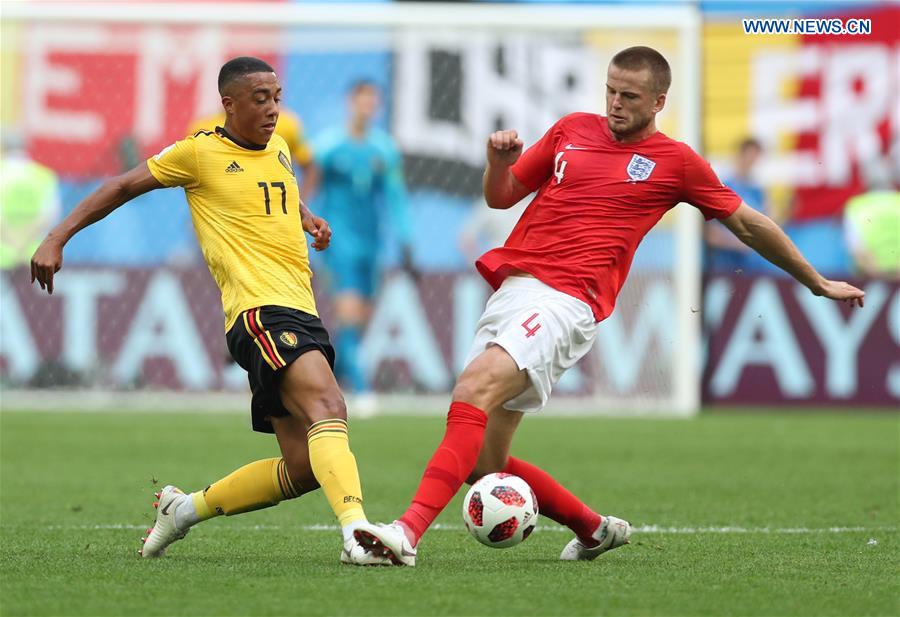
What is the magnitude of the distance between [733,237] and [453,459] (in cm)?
1081

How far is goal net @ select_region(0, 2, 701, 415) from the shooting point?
51.0 ft

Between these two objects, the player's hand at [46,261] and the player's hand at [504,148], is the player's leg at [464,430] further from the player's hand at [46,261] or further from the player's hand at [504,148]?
the player's hand at [46,261]

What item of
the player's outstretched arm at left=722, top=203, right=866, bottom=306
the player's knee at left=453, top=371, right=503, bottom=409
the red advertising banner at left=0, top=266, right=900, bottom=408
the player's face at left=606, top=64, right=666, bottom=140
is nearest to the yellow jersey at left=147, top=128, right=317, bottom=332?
the player's knee at left=453, top=371, right=503, bottom=409

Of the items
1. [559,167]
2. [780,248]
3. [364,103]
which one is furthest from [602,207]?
[364,103]

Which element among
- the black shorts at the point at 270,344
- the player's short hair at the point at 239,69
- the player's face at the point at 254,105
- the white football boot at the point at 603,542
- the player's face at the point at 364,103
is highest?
the player's face at the point at 364,103

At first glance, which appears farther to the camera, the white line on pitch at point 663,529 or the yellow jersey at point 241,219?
the white line on pitch at point 663,529

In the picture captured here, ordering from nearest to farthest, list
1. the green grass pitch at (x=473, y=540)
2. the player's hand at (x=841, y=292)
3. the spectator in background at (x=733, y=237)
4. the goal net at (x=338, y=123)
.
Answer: the green grass pitch at (x=473, y=540)
the player's hand at (x=841, y=292)
the goal net at (x=338, y=123)
the spectator in background at (x=733, y=237)

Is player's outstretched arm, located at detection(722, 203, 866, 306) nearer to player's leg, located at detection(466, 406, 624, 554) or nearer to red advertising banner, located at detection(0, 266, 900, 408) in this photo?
Answer: player's leg, located at detection(466, 406, 624, 554)

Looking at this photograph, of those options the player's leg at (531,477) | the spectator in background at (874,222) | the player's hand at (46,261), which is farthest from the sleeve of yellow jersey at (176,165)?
the spectator in background at (874,222)

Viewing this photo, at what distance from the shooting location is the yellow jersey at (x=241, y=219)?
6.14 metres

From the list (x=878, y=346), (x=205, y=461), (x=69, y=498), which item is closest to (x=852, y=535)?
(x=69, y=498)

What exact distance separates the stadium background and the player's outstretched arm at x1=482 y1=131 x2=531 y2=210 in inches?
350

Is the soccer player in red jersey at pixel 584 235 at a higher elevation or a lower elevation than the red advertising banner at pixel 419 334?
higher

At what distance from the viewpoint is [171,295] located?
1571 centimetres
